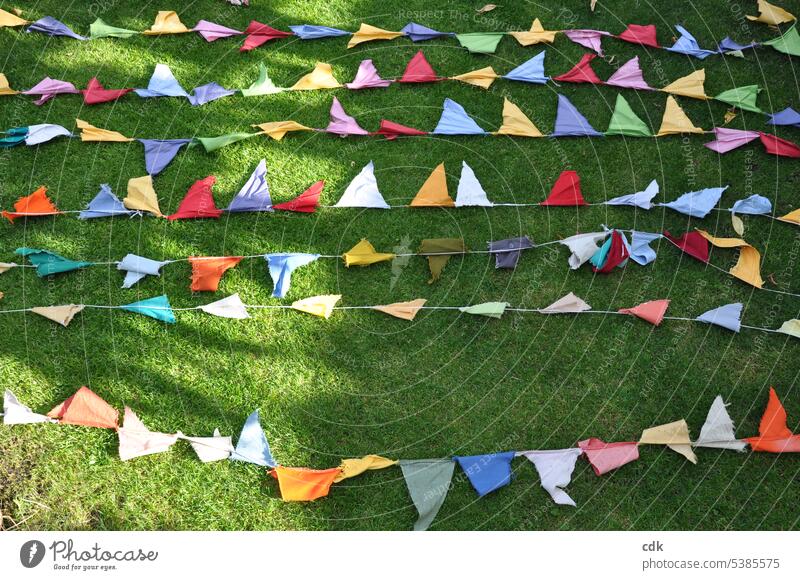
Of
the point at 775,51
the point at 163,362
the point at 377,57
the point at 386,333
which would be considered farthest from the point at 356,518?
the point at 775,51

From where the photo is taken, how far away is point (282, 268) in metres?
6.43

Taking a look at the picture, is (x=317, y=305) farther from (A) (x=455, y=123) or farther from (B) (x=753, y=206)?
(B) (x=753, y=206)

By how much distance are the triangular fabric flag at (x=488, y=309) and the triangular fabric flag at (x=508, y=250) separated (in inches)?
14.8

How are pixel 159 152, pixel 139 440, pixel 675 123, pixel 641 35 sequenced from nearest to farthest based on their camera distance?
pixel 139 440 < pixel 159 152 < pixel 675 123 < pixel 641 35

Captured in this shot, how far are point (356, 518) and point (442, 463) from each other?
77cm

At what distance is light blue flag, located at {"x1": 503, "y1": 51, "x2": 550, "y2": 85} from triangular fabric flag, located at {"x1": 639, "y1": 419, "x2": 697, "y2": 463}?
135 inches

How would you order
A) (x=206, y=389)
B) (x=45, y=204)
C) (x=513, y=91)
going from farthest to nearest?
(x=513, y=91)
(x=45, y=204)
(x=206, y=389)

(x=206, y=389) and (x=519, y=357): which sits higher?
(x=519, y=357)

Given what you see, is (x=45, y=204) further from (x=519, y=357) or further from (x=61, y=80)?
(x=519, y=357)

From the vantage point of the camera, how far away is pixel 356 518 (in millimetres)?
5750

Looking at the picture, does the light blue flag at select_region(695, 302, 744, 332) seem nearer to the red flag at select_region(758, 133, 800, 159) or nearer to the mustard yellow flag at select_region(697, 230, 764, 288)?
the mustard yellow flag at select_region(697, 230, 764, 288)

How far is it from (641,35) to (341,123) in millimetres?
3061

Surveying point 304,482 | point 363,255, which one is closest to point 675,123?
point 363,255
